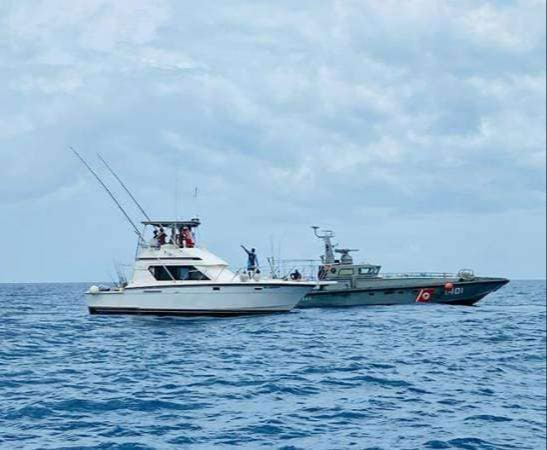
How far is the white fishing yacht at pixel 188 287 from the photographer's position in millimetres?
45938

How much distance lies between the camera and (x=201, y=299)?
45906 mm

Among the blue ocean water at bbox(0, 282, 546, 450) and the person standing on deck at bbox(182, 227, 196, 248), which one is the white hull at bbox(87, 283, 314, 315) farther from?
the blue ocean water at bbox(0, 282, 546, 450)

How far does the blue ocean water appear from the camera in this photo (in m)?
16.8

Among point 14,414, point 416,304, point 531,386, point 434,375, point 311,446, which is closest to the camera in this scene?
point 311,446

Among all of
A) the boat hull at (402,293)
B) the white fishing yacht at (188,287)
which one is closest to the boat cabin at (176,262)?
the white fishing yacht at (188,287)

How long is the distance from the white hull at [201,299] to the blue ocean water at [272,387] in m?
4.69

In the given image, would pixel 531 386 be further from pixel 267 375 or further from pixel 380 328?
pixel 380 328

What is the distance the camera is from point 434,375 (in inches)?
984

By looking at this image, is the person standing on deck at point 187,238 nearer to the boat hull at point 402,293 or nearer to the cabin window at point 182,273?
the cabin window at point 182,273

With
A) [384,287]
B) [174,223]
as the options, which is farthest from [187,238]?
[384,287]

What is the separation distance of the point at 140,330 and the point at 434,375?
18354 mm

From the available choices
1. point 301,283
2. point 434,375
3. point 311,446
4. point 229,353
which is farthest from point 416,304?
point 311,446

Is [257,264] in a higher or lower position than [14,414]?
higher

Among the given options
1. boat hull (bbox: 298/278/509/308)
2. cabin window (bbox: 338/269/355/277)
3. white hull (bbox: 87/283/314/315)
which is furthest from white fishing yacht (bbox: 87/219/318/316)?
cabin window (bbox: 338/269/355/277)
